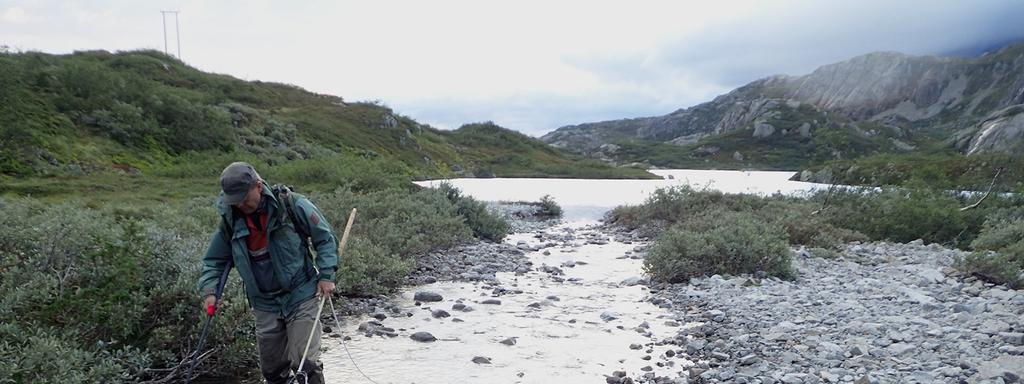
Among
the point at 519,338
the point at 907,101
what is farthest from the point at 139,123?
the point at 907,101

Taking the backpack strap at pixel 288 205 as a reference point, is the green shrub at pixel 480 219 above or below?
below

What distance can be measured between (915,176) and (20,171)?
30.3 m

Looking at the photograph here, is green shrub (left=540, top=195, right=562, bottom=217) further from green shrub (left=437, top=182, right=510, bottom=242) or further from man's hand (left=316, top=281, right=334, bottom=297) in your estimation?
man's hand (left=316, top=281, right=334, bottom=297)

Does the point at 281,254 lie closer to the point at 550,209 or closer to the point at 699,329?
the point at 699,329

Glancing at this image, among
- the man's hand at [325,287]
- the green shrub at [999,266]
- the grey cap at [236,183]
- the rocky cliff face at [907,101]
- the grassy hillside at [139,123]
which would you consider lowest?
the green shrub at [999,266]

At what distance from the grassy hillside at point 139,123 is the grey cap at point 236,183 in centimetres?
2109

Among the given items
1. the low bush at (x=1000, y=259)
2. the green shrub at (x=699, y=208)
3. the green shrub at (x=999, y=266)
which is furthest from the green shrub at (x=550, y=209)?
the green shrub at (x=999, y=266)

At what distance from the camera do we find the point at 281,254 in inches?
196

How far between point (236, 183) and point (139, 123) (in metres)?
29.7

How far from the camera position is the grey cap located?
453 centimetres

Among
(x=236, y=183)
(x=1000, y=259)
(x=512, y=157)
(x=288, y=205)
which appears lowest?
(x=1000, y=259)

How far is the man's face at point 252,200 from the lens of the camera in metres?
4.68

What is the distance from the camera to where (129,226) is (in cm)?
646

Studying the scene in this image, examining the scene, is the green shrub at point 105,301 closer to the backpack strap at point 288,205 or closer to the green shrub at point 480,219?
the backpack strap at point 288,205
